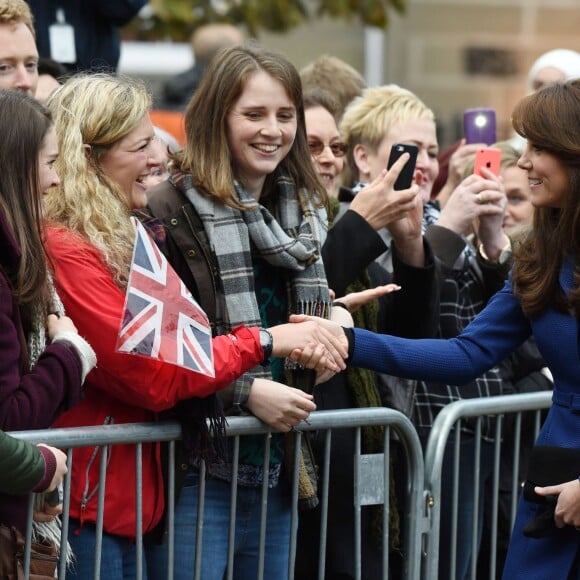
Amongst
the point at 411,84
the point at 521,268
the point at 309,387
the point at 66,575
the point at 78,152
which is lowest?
the point at 411,84

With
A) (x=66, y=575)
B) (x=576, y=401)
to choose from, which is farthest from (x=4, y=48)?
(x=576, y=401)

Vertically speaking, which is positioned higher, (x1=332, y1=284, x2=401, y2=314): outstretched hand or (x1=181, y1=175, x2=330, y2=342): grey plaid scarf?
(x1=181, y1=175, x2=330, y2=342): grey plaid scarf

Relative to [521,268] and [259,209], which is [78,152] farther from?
[521,268]

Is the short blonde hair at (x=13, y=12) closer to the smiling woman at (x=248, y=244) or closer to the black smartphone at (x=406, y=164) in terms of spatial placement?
the smiling woman at (x=248, y=244)

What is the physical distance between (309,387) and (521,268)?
2.52ft

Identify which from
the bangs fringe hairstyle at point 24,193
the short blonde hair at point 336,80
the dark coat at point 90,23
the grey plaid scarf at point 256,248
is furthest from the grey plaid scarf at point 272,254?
the dark coat at point 90,23

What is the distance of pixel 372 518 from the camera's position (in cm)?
468

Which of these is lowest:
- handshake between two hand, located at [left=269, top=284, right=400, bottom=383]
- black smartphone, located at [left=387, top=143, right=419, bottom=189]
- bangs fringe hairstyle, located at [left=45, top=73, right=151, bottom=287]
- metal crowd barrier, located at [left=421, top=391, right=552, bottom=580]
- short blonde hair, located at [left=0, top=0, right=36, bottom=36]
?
metal crowd barrier, located at [left=421, top=391, right=552, bottom=580]

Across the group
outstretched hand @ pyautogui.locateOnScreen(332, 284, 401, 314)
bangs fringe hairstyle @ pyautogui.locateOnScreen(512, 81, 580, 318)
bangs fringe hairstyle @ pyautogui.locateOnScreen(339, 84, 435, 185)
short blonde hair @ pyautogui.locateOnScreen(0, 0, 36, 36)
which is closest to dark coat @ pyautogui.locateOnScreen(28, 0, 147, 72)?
short blonde hair @ pyautogui.locateOnScreen(0, 0, 36, 36)

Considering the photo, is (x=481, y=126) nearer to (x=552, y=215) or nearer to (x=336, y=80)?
(x=336, y=80)

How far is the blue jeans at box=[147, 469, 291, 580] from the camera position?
13.6 ft

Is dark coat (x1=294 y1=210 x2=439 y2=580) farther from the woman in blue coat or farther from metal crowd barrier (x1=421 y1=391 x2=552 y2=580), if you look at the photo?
the woman in blue coat

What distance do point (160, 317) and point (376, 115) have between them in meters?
2.15

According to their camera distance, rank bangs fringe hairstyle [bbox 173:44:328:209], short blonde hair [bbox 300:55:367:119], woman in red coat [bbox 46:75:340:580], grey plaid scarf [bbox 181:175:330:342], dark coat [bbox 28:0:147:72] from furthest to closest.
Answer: dark coat [bbox 28:0:147:72], short blonde hair [bbox 300:55:367:119], bangs fringe hairstyle [bbox 173:44:328:209], grey plaid scarf [bbox 181:175:330:342], woman in red coat [bbox 46:75:340:580]
